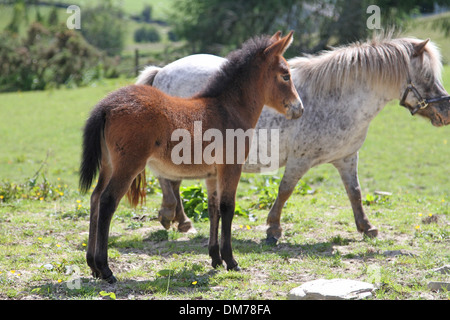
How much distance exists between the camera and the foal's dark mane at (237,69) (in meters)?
5.13

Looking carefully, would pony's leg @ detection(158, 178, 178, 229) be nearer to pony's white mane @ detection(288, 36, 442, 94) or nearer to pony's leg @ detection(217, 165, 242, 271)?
pony's leg @ detection(217, 165, 242, 271)

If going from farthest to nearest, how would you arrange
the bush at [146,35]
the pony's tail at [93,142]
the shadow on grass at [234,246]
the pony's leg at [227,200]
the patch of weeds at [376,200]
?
1. the bush at [146,35]
2. the patch of weeds at [376,200]
3. the shadow on grass at [234,246]
4. the pony's leg at [227,200]
5. the pony's tail at [93,142]

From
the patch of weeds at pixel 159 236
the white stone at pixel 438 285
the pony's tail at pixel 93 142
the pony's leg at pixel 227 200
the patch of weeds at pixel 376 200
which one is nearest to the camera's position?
the white stone at pixel 438 285

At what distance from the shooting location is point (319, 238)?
6426 mm

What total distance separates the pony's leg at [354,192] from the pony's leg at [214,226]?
6.92 feet

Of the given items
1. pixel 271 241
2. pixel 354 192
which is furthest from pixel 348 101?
pixel 271 241

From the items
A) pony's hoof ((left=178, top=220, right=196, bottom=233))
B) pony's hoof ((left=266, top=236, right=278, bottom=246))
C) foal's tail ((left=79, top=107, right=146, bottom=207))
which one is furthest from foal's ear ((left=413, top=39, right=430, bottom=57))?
foal's tail ((left=79, top=107, right=146, bottom=207))

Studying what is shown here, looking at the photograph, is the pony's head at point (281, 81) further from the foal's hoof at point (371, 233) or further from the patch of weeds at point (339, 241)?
the foal's hoof at point (371, 233)

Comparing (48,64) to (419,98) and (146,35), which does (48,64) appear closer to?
(419,98)

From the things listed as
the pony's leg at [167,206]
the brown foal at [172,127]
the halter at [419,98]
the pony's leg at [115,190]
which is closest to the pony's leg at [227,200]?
the brown foal at [172,127]

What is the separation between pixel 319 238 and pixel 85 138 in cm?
331

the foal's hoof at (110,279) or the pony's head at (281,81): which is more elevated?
the pony's head at (281,81)

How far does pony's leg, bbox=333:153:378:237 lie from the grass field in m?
0.17
